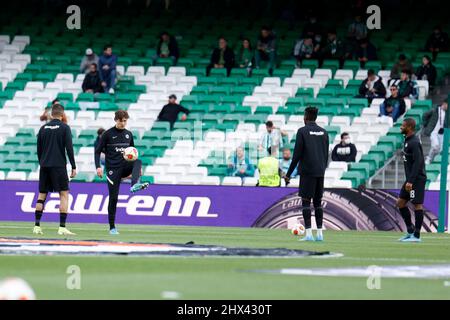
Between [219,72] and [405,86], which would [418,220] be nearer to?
[405,86]

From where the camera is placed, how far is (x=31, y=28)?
4303 cm

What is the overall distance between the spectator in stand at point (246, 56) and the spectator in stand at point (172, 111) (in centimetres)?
377

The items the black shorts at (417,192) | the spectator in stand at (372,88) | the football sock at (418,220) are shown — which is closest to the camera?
the black shorts at (417,192)

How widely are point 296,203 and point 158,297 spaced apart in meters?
18.1

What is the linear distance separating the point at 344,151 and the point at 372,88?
413 cm

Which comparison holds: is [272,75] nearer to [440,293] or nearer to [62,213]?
[62,213]

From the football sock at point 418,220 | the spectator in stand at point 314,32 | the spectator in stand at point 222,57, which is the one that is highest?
the spectator in stand at point 314,32

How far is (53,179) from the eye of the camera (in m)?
22.1

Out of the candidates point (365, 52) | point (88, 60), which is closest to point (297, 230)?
point (365, 52)

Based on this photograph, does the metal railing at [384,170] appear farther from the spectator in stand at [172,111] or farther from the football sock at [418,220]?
the football sock at [418,220]

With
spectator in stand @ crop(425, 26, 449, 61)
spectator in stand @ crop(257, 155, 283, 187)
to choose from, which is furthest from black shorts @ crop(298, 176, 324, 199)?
spectator in stand @ crop(425, 26, 449, 61)

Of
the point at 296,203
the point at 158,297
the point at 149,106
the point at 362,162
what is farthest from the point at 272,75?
the point at 158,297

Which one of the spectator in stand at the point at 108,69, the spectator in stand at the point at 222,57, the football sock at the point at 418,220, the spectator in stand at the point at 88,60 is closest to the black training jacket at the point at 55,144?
the football sock at the point at 418,220

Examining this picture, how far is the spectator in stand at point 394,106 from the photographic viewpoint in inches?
1335
